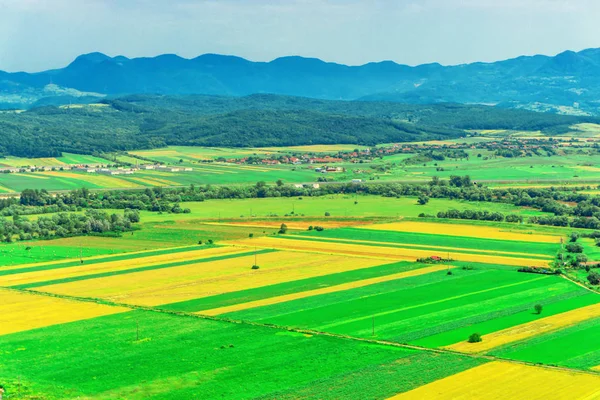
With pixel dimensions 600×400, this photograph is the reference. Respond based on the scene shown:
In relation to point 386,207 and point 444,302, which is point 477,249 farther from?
point 386,207

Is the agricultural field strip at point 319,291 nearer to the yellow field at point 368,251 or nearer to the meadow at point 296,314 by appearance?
the meadow at point 296,314

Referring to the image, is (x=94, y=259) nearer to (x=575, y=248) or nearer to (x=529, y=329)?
(x=529, y=329)

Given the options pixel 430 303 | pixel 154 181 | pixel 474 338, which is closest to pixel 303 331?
pixel 474 338

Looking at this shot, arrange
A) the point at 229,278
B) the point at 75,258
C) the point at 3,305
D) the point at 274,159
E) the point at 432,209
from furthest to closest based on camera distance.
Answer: the point at 274,159
the point at 432,209
the point at 75,258
the point at 229,278
the point at 3,305

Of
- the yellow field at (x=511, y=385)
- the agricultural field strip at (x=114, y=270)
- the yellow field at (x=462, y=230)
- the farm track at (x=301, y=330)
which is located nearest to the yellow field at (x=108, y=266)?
A: the agricultural field strip at (x=114, y=270)

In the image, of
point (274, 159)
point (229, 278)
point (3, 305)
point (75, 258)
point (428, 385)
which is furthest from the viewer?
point (274, 159)

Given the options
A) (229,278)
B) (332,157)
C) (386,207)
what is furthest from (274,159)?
(229,278)
